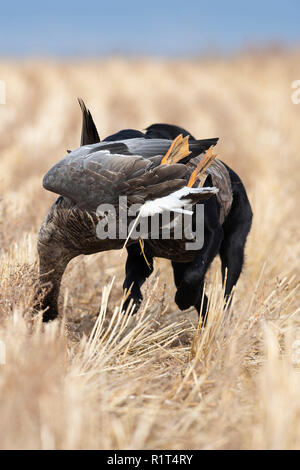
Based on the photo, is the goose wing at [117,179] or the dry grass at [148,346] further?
the goose wing at [117,179]

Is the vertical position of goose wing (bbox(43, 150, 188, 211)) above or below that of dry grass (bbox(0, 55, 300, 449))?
above

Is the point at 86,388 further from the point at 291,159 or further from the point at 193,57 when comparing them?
the point at 193,57

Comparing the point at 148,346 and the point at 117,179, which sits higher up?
the point at 117,179

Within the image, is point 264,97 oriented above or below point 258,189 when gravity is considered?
above

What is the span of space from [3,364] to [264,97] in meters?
14.3

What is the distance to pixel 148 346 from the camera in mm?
3689

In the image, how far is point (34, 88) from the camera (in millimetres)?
15102

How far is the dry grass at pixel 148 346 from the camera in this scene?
2.27 m

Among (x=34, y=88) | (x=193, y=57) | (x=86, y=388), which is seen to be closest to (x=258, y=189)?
(x=86, y=388)

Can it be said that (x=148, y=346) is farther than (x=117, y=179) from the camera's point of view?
Yes

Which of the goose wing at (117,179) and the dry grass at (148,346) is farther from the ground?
the goose wing at (117,179)

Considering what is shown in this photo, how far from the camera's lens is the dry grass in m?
2.27

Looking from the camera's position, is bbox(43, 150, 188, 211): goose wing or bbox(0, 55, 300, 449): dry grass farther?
→ bbox(43, 150, 188, 211): goose wing

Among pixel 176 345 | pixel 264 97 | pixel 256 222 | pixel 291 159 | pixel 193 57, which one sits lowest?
pixel 176 345
